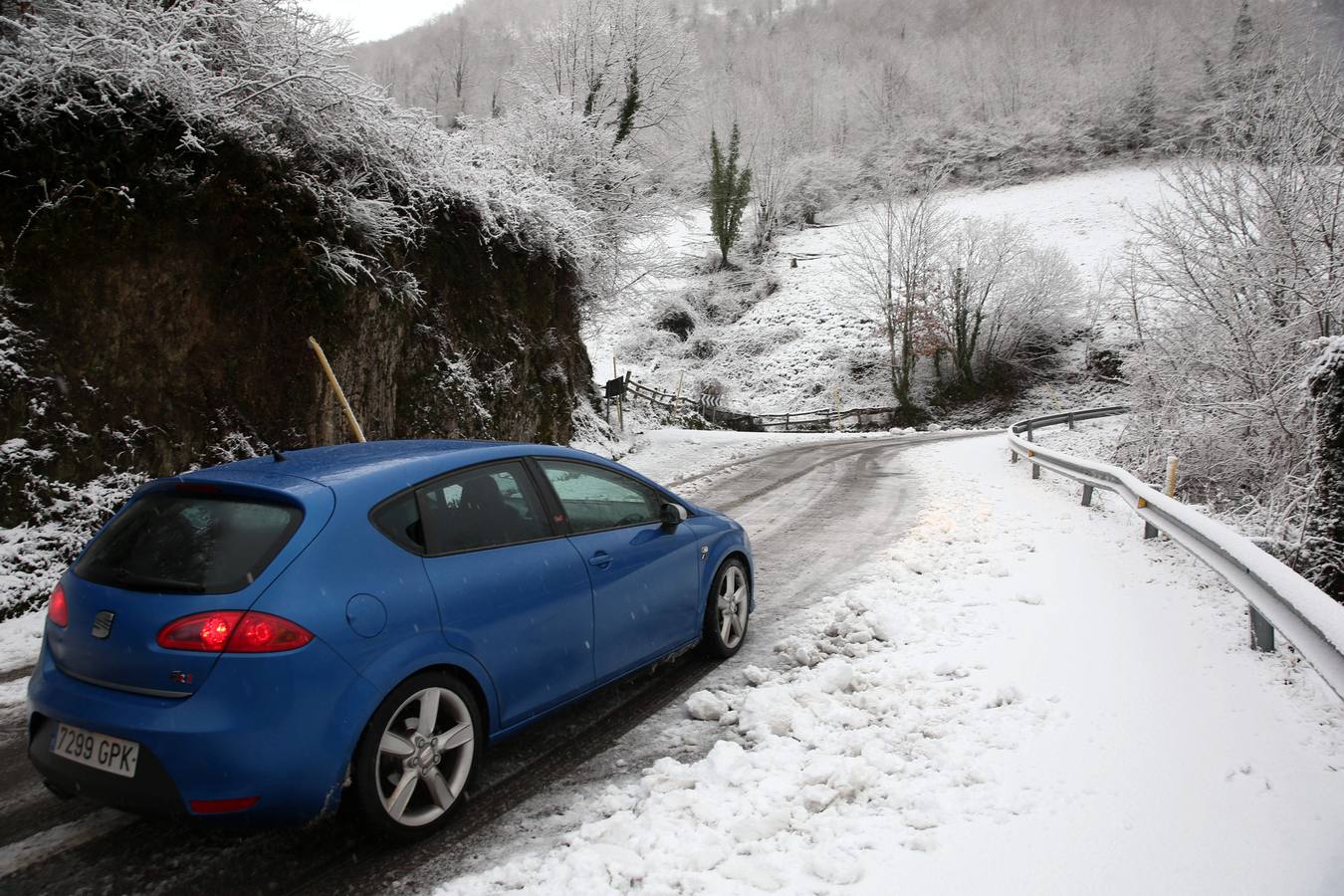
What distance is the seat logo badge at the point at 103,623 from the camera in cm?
271

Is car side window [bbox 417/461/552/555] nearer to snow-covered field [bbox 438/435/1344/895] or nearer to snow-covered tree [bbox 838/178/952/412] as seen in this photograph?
snow-covered field [bbox 438/435/1344/895]

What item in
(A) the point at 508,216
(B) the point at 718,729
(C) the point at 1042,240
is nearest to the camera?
(B) the point at 718,729

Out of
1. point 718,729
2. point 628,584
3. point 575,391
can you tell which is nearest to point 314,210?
point 628,584

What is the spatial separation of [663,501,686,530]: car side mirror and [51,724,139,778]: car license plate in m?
2.75

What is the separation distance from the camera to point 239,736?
8.27ft

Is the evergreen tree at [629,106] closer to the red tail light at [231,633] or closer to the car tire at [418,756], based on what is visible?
the car tire at [418,756]

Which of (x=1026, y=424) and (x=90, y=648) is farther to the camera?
(x=1026, y=424)

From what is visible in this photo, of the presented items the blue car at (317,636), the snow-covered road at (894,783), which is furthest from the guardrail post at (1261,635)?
Result: the blue car at (317,636)

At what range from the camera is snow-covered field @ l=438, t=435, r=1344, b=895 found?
8.79 feet

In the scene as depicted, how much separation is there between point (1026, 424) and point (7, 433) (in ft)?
73.6

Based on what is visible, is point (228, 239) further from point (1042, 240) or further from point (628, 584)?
point (1042, 240)

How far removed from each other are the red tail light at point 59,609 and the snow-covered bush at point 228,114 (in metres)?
5.60

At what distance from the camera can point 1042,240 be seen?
1890 inches

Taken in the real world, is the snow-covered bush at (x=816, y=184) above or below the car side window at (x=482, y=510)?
above
